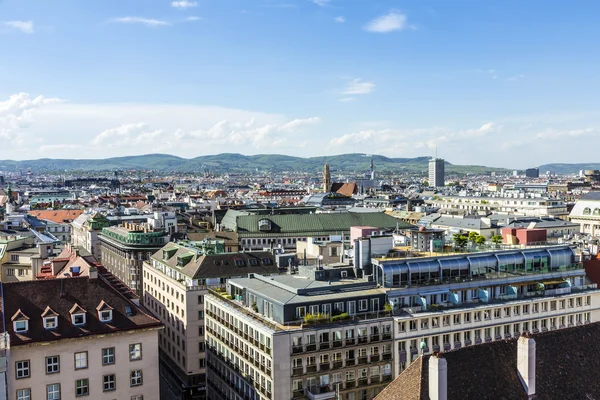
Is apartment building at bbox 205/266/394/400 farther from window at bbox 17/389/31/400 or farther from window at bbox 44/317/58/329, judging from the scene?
window at bbox 17/389/31/400

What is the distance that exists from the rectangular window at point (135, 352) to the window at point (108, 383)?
227 centimetres

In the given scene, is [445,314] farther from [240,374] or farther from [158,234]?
[158,234]

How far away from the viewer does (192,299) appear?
88.3 metres

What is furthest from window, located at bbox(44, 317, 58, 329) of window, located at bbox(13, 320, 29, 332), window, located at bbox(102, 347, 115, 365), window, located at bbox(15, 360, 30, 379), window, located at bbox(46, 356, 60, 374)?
window, located at bbox(102, 347, 115, 365)

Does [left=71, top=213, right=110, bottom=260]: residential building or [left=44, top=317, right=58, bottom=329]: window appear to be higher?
[left=44, top=317, right=58, bottom=329]: window

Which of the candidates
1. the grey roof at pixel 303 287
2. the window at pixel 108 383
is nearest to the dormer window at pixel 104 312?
the window at pixel 108 383

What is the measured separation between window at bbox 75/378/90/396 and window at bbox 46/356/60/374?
2.11m

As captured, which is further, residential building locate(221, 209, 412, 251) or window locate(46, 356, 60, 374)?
residential building locate(221, 209, 412, 251)

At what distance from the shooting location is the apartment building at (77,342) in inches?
2156

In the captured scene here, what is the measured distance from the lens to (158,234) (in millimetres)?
124812

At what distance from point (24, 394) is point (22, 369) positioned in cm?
207

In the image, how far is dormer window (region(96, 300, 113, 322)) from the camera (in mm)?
58438

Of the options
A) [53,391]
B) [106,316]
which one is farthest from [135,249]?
[53,391]

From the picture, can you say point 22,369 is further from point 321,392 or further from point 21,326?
point 321,392
